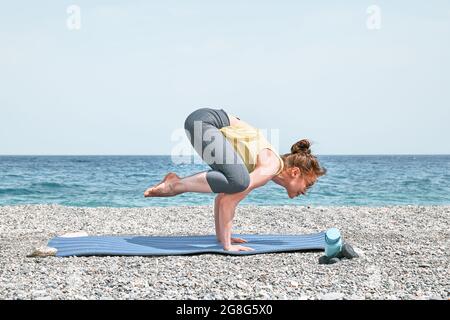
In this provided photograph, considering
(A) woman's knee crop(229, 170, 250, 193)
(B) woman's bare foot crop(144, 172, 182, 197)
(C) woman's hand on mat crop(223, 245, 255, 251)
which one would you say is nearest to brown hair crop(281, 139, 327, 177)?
(A) woman's knee crop(229, 170, 250, 193)

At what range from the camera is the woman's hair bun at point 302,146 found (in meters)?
→ 6.85

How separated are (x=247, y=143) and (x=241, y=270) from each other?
1408 millimetres

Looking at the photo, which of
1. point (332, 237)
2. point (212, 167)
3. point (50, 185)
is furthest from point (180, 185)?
point (50, 185)

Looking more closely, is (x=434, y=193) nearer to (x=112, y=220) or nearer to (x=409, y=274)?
(x=112, y=220)

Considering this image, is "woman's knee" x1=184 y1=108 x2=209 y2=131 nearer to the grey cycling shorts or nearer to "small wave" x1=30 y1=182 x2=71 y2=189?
the grey cycling shorts

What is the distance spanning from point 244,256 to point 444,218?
5.58 meters

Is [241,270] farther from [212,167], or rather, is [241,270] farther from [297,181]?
[297,181]

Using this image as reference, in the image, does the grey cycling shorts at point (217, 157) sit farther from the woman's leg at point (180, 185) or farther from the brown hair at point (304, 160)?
the brown hair at point (304, 160)

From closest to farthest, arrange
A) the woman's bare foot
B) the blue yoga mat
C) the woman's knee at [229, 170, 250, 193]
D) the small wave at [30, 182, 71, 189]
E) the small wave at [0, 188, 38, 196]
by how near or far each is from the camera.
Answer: the woman's knee at [229, 170, 250, 193] < the woman's bare foot < the blue yoga mat < the small wave at [0, 188, 38, 196] < the small wave at [30, 182, 71, 189]

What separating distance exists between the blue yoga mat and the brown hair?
895mm

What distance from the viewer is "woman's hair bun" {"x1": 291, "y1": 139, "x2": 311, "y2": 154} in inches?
270

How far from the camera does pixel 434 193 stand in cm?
2161

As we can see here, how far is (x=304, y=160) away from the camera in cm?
681
